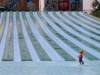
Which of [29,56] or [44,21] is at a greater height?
[44,21]

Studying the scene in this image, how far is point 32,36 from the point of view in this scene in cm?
1532

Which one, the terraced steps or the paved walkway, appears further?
the terraced steps

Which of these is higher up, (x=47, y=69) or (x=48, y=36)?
(x=48, y=36)

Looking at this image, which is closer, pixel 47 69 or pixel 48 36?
pixel 47 69

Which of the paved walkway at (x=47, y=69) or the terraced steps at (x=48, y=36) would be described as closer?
the paved walkway at (x=47, y=69)

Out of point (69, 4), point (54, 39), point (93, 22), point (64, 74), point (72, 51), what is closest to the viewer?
point (64, 74)

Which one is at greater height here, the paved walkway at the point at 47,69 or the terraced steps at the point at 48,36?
the terraced steps at the point at 48,36

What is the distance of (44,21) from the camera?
1927cm

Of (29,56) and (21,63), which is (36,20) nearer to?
(29,56)

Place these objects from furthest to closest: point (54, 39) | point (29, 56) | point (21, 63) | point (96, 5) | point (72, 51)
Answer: point (96, 5), point (54, 39), point (72, 51), point (29, 56), point (21, 63)

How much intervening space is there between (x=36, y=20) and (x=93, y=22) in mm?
5397

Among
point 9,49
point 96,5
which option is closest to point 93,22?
point 9,49

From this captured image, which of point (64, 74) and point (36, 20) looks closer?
point (64, 74)

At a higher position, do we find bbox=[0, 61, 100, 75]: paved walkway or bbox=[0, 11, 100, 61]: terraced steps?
bbox=[0, 11, 100, 61]: terraced steps
